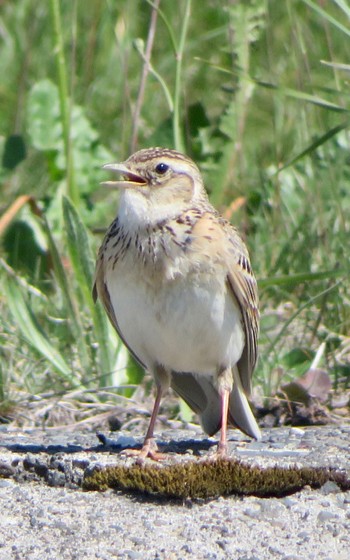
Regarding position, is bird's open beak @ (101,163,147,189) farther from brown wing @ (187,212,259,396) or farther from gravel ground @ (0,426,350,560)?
gravel ground @ (0,426,350,560)

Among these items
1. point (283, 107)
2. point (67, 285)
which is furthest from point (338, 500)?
point (283, 107)

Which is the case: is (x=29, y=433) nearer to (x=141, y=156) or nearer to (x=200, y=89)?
(x=141, y=156)

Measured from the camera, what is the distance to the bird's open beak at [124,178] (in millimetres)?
4791

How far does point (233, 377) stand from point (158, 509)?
4.65 ft

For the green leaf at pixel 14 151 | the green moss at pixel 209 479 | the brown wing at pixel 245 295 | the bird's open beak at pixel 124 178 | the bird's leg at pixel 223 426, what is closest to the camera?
the green moss at pixel 209 479

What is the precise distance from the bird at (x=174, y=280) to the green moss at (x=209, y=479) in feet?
1.25

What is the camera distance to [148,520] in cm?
409

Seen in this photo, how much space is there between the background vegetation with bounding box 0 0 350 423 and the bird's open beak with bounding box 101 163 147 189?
0.67 m

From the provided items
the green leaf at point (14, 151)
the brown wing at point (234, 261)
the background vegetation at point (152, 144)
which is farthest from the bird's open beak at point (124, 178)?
the green leaf at point (14, 151)

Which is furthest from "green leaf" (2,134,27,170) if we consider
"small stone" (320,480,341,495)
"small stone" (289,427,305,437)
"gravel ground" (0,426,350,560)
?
"small stone" (320,480,341,495)

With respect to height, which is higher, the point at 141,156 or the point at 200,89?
the point at 200,89

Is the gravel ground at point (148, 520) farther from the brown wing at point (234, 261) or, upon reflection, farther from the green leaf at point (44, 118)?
the green leaf at point (44, 118)

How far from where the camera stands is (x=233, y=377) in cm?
555

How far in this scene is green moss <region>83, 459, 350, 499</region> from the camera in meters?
4.29
